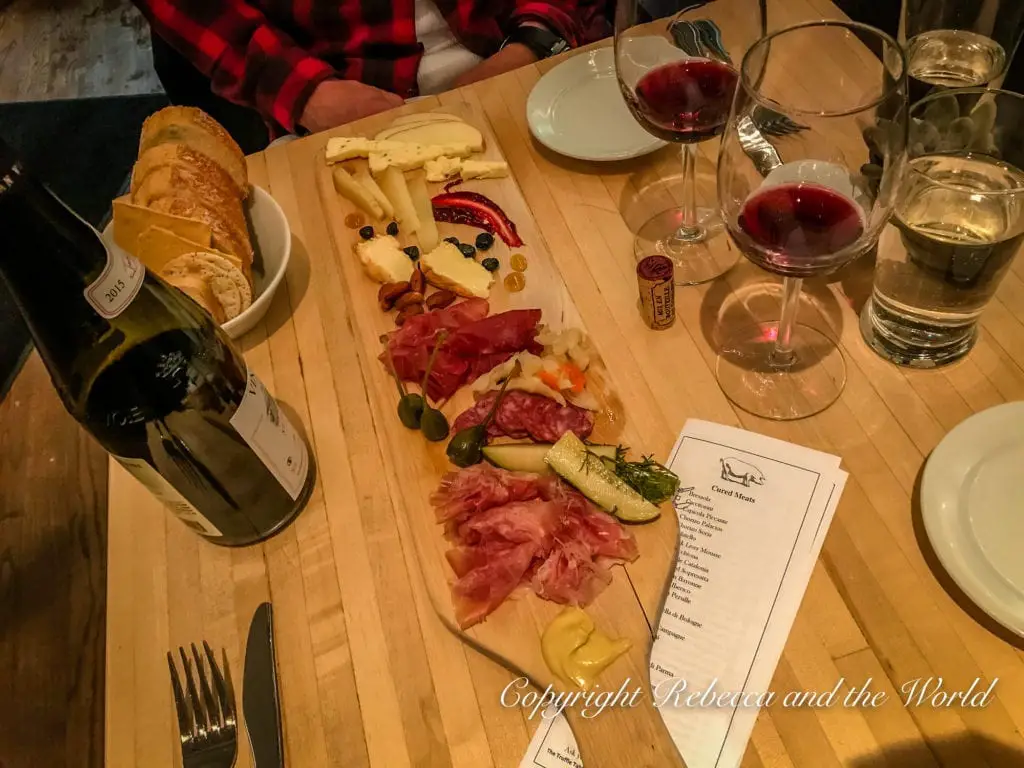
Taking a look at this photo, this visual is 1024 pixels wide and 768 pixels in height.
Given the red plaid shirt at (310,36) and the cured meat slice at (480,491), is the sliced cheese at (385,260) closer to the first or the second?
the cured meat slice at (480,491)

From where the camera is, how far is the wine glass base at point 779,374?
881 mm

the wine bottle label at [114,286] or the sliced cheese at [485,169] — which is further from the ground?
the wine bottle label at [114,286]

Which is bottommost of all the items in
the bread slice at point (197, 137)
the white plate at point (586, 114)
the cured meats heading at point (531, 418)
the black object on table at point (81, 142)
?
the black object on table at point (81, 142)

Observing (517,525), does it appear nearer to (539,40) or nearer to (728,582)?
(728,582)

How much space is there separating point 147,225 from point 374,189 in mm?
356

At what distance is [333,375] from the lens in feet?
3.33

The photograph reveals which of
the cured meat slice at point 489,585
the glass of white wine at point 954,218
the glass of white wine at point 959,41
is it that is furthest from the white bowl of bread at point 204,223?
the glass of white wine at point 959,41

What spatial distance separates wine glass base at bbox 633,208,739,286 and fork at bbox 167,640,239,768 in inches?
27.9

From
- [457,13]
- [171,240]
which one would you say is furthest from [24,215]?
[457,13]

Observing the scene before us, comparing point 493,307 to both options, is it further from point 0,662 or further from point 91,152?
point 91,152

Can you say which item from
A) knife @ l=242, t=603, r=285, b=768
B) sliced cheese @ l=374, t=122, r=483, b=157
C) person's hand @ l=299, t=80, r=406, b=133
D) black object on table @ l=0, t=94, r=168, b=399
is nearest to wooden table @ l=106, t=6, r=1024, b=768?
knife @ l=242, t=603, r=285, b=768

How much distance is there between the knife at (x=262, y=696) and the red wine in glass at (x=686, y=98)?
2.28 feet

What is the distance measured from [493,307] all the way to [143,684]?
580 millimetres

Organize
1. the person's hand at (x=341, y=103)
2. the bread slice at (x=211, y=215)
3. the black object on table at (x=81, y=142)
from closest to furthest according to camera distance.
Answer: the bread slice at (x=211, y=215), the person's hand at (x=341, y=103), the black object on table at (x=81, y=142)
